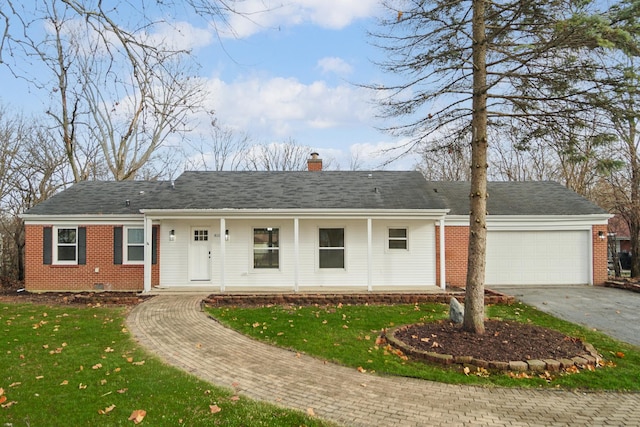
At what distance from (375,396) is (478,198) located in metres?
4.20

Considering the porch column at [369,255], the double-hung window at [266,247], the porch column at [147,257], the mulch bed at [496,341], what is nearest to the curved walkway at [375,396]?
the mulch bed at [496,341]

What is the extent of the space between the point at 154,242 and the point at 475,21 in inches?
A: 453

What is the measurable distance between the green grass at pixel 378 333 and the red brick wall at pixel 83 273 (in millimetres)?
5253

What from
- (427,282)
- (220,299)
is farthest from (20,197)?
(427,282)

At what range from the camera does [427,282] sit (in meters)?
14.0

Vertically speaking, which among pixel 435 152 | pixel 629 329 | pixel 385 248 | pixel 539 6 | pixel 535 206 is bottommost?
pixel 629 329

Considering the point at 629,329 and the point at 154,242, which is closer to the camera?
the point at 629,329

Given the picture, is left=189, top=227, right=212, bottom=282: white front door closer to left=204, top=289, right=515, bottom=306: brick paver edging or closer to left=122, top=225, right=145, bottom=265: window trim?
left=122, top=225, right=145, bottom=265: window trim

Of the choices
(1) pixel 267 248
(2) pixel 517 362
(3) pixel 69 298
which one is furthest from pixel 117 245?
(2) pixel 517 362

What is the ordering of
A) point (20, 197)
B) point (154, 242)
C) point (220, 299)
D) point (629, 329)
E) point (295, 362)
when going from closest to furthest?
point (295, 362)
point (629, 329)
point (220, 299)
point (154, 242)
point (20, 197)

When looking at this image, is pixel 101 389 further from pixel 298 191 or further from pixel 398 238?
pixel 398 238

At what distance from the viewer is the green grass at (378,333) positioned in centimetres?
570

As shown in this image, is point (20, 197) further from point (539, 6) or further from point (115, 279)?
point (539, 6)

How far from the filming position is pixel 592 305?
11375 millimetres
